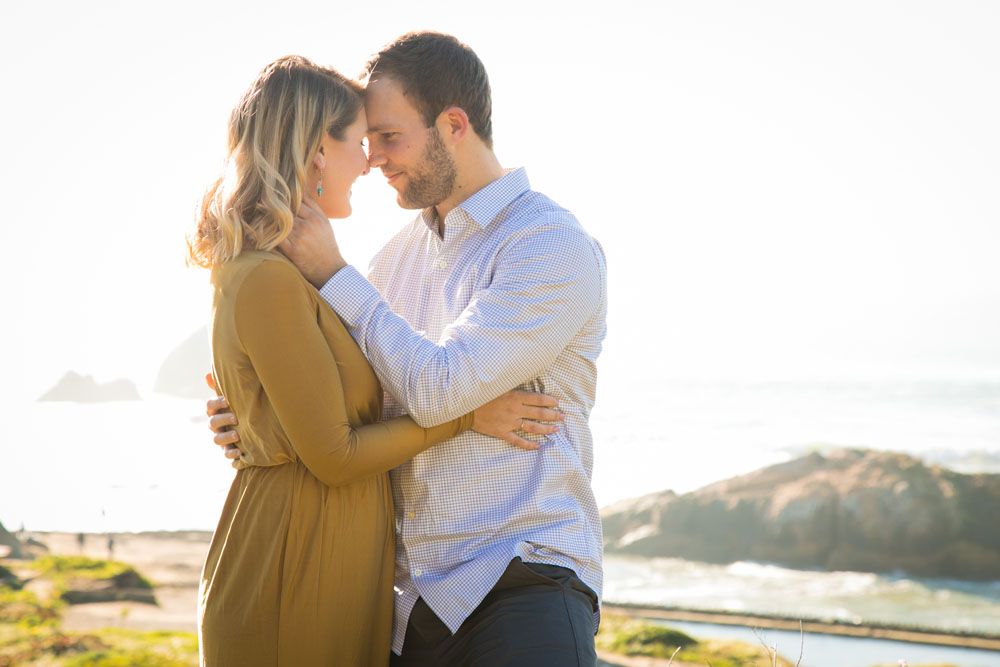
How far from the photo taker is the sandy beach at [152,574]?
591 inches

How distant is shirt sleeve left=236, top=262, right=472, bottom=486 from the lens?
1.74 metres

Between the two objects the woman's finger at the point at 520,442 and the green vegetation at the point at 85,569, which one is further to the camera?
the green vegetation at the point at 85,569

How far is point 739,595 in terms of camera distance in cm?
2056

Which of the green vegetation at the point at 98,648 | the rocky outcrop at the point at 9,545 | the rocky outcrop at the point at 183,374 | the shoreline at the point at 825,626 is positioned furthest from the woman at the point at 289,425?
the rocky outcrop at the point at 9,545

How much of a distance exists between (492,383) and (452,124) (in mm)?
739

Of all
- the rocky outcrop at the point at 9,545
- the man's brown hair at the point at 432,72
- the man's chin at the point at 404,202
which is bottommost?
the rocky outcrop at the point at 9,545

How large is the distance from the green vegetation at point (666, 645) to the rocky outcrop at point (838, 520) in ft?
22.8

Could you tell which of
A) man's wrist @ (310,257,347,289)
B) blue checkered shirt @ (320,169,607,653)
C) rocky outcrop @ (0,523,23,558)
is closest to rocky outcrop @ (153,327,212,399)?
rocky outcrop @ (0,523,23,558)

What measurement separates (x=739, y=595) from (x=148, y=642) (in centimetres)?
1288

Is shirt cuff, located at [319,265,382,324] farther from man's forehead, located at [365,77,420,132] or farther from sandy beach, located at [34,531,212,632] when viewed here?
sandy beach, located at [34,531,212,632]

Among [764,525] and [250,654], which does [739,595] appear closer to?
[764,525]

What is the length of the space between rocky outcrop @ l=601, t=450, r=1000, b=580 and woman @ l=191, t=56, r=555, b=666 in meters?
18.6

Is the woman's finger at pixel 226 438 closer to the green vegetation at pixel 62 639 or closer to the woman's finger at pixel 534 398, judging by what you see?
the woman's finger at pixel 534 398

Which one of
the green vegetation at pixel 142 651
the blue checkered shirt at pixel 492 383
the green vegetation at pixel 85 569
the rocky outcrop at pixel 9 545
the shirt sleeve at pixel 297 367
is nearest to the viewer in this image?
the shirt sleeve at pixel 297 367
